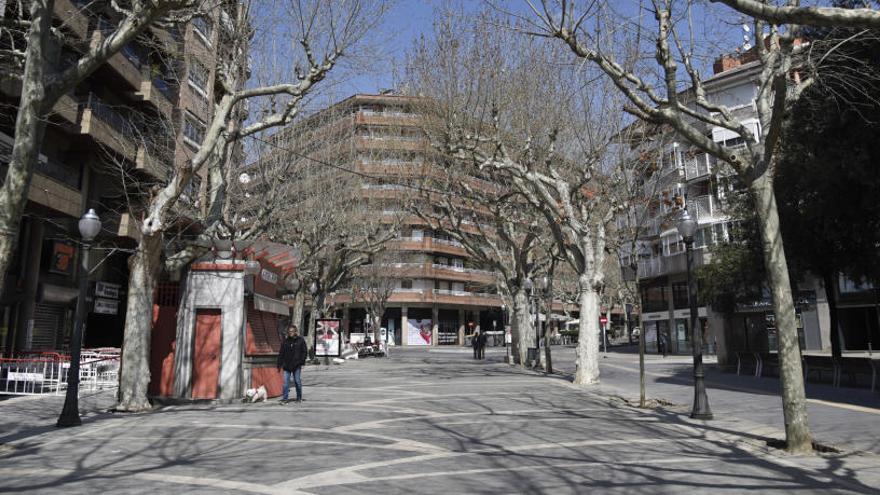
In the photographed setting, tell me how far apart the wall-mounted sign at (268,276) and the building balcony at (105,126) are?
8.98 m

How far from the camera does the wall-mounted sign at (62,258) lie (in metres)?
22.4

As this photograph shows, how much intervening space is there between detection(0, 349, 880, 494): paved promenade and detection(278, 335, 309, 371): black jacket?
1102 millimetres

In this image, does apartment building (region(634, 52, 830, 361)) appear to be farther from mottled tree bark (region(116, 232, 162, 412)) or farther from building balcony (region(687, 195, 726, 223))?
mottled tree bark (region(116, 232, 162, 412))

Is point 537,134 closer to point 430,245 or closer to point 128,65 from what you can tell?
point 128,65

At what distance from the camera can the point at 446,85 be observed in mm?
20922

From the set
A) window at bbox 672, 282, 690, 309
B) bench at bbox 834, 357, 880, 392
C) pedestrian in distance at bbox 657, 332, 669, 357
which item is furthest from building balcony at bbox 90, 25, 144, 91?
window at bbox 672, 282, 690, 309

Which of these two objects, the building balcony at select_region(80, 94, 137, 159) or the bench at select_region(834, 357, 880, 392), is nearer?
the bench at select_region(834, 357, 880, 392)

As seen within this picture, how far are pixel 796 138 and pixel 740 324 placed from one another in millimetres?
11038

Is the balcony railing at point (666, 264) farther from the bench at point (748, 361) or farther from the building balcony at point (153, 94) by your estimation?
the building balcony at point (153, 94)

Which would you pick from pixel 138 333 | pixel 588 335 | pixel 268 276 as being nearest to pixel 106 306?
pixel 268 276

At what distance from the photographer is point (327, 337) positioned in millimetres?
33188

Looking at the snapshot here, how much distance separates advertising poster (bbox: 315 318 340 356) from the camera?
3309 centimetres

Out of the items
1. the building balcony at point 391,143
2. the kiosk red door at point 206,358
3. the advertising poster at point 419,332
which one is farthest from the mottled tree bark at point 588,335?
the advertising poster at point 419,332

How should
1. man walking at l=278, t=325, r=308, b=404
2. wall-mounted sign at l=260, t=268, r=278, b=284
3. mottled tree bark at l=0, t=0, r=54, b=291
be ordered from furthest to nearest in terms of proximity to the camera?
wall-mounted sign at l=260, t=268, r=278, b=284 → man walking at l=278, t=325, r=308, b=404 → mottled tree bark at l=0, t=0, r=54, b=291
